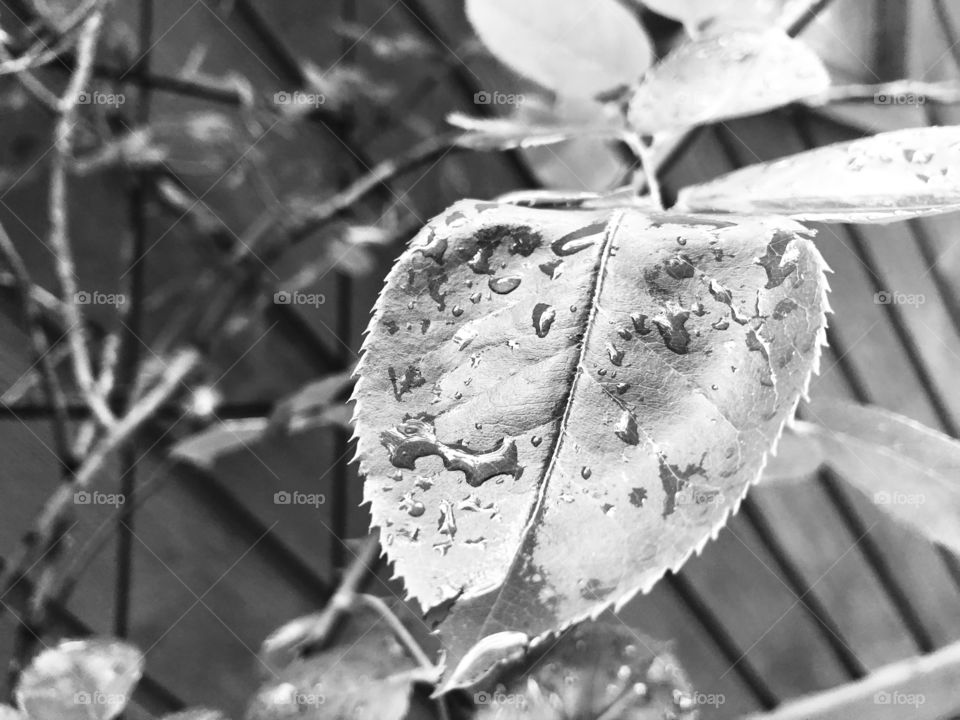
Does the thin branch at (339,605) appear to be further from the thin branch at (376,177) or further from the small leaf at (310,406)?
the thin branch at (376,177)

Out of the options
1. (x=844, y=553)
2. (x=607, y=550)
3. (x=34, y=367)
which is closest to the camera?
(x=607, y=550)

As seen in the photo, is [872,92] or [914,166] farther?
[872,92]

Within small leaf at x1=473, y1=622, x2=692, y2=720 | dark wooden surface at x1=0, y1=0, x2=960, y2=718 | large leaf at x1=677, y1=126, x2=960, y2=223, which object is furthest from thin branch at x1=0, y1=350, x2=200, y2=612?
large leaf at x1=677, y1=126, x2=960, y2=223

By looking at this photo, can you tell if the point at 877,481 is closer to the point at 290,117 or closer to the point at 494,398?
the point at 494,398

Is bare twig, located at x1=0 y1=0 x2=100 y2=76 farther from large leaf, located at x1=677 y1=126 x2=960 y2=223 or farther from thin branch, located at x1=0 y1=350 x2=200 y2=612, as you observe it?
large leaf, located at x1=677 y1=126 x2=960 y2=223

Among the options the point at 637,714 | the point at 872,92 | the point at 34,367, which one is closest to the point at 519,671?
the point at 637,714

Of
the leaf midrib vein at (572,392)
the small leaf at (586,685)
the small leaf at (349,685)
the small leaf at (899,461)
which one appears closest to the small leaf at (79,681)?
the small leaf at (349,685)
